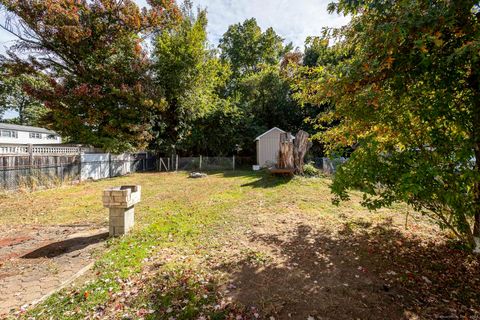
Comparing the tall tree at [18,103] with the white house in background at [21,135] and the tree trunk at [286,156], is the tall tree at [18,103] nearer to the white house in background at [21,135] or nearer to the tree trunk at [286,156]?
the white house in background at [21,135]

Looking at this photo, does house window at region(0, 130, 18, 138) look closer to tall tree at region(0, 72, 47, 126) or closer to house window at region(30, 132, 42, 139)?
house window at region(30, 132, 42, 139)

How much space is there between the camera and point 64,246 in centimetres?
406

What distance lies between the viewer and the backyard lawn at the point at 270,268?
2441 millimetres

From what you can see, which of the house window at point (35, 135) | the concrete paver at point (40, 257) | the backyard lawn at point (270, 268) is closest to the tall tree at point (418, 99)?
the backyard lawn at point (270, 268)

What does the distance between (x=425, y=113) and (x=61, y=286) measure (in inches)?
187

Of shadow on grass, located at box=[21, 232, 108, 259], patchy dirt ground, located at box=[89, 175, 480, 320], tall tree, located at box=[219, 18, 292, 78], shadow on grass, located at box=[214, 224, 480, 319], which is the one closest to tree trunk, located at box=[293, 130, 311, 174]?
patchy dirt ground, located at box=[89, 175, 480, 320]

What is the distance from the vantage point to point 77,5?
12.0 meters

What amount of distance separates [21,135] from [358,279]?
39.8 metres

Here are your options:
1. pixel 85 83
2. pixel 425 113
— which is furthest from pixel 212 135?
pixel 425 113

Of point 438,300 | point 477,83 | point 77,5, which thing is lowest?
point 438,300

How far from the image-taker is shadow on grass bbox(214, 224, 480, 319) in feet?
8.02

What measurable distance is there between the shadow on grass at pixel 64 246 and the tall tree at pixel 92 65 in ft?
33.2

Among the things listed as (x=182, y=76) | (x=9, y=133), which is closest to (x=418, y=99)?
(x=182, y=76)

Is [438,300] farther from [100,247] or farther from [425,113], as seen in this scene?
[100,247]
